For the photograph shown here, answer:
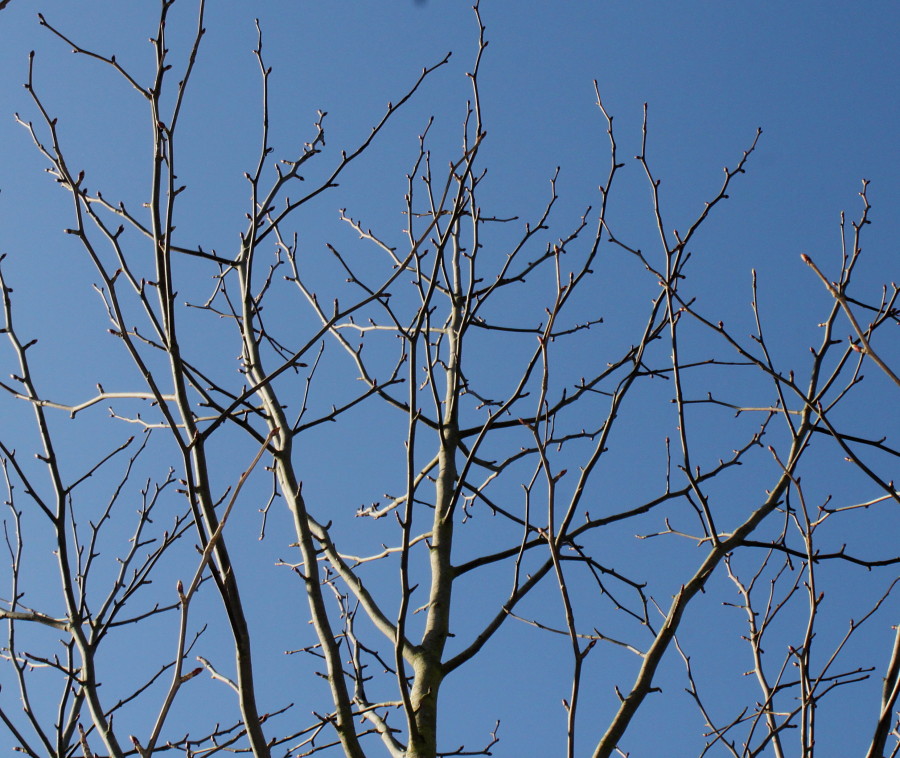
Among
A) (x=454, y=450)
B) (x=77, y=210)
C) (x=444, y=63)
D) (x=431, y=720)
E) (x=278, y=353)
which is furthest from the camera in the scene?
(x=278, y=353)

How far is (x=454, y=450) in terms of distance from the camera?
2.99 m

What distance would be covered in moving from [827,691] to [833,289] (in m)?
1.74

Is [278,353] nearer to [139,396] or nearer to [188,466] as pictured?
[139,396]

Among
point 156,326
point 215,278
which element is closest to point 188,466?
point 156,326

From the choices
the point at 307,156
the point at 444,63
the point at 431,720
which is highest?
the point at 444,63

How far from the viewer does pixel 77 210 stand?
1794 mm

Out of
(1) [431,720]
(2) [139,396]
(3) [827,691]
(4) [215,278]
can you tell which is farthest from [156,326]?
(3) [827,691]

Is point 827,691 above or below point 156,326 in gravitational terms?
below

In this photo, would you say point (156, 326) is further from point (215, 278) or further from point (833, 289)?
point (215, 278)

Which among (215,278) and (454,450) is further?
(215,278)

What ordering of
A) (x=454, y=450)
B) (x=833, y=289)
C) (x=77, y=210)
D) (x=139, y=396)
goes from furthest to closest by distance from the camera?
(x=454, y=450) → (x=139, y=396) → (x=77, y=210) → (x=833, y=289)

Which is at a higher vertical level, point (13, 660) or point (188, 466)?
point (13, 660)

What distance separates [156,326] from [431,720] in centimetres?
123

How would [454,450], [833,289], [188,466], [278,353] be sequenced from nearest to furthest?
[833,289] → [188,466] → [454,450] → [278,353]
